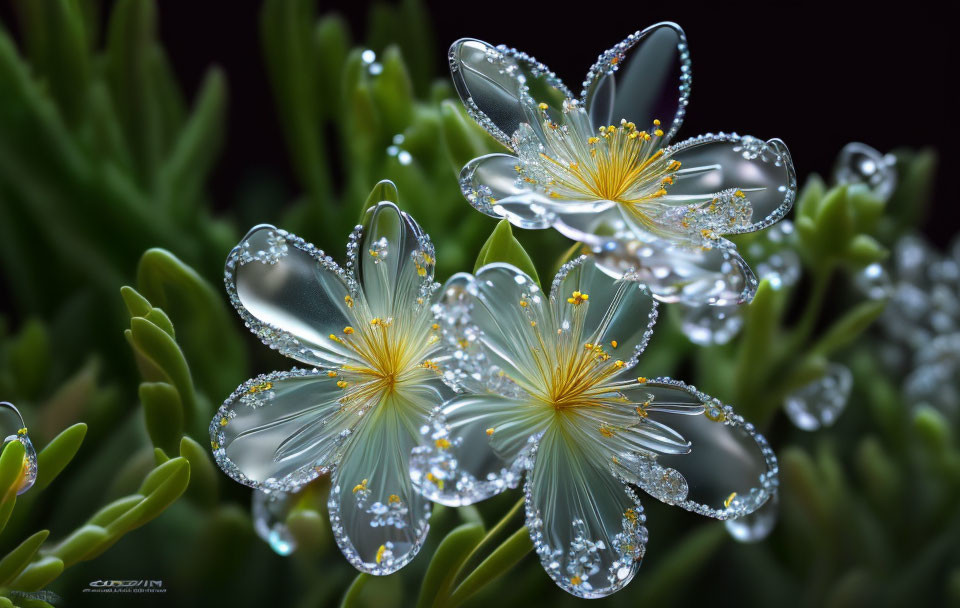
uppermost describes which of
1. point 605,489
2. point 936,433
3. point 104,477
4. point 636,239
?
point 636,239

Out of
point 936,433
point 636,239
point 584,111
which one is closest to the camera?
point 636,239

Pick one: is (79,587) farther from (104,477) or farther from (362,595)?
(362,595)

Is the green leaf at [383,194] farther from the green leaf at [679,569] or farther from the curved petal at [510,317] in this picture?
the green leaf at [679,569]


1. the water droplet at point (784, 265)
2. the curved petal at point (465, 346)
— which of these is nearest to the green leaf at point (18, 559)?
the curved petal at point (465, 346)

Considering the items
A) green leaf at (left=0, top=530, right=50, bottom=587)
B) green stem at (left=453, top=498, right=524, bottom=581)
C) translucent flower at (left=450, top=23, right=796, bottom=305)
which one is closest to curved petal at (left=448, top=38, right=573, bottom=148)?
translucent flower at (left=450, top=23, right=796, bottom=305)

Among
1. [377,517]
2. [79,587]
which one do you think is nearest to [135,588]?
[79,587]

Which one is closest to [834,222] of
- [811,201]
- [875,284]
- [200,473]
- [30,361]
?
[811,201]

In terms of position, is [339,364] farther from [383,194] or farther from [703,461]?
[703,461]
